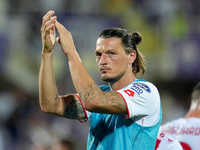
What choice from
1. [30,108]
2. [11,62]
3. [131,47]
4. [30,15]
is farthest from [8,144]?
[131,47]

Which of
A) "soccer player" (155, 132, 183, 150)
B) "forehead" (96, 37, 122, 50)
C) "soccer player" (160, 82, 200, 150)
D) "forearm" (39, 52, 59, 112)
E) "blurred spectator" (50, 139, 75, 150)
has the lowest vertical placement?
"blurred spectator" (50, 139, 75, 150)

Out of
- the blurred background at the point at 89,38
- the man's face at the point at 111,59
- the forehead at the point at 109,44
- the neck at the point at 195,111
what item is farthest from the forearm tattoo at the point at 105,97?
the blurred background at the point at 89,38

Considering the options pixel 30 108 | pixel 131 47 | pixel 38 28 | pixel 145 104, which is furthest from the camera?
pixel 38 28

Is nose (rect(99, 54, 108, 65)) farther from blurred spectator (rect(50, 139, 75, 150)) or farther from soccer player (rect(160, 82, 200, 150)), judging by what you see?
blurred spectator (rect(50, 139, 75, 150))

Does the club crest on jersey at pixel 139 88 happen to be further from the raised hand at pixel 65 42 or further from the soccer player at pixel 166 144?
the soccer player at pixel 166 144

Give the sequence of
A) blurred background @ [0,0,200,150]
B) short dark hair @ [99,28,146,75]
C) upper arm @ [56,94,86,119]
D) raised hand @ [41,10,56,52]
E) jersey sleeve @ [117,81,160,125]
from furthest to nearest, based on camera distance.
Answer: blurred background @ [0,0,200,150], upper arm @ [56,94,86,119], short dark hair @ [99,28,146,75], raised hand @ [41,10,56,52], jersey sleeve @ [117,81,160,125]

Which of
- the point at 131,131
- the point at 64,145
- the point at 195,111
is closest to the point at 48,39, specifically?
the point at 131,131

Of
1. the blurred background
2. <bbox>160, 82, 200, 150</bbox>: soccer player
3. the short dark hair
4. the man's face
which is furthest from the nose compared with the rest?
the blurred background

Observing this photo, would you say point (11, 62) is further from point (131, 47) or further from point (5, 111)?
point (131, 47)

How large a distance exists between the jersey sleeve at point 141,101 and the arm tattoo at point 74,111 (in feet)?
2.26

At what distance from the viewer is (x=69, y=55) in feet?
10.6

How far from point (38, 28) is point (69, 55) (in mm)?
7548

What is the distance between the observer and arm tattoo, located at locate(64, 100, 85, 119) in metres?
3.87

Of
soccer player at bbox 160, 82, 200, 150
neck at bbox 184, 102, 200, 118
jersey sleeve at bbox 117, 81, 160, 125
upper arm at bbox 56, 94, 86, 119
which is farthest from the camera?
neck at bbox 184, 102, 200, 118
